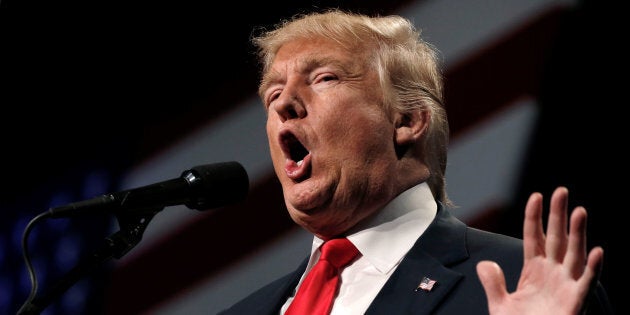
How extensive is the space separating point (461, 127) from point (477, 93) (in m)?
0.12

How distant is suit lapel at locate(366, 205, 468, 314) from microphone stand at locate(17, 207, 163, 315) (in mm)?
539

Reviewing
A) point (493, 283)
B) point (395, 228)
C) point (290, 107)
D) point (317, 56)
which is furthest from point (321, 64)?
point (493, 283)

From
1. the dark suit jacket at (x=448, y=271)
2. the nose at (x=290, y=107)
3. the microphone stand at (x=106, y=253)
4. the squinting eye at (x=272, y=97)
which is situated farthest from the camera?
the squinting eye at (x=272, y=97)

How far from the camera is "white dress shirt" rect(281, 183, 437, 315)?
76.1 inches

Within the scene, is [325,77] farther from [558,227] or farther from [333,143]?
[558,227]

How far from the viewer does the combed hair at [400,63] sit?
2.15m

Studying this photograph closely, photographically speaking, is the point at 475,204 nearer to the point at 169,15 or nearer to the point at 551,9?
the point at 551,9

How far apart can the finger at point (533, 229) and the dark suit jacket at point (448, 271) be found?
29 centimetres

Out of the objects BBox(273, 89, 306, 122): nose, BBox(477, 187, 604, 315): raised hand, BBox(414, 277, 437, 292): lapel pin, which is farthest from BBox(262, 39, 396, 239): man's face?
BBox(477, 187, 604, 315): raised hand

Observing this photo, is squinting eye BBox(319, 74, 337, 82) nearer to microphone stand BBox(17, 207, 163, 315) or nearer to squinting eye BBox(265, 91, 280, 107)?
squinting eye BBox(265, 91, 280, 107)

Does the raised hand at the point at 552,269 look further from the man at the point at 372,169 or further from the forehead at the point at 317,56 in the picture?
the forehead at the point at 317,56

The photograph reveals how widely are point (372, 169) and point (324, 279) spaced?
0.97ft

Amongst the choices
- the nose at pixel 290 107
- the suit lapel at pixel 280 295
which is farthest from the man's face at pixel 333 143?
the suit lapel at pixel 280 295

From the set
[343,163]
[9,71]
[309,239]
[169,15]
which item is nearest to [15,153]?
[9,71]
